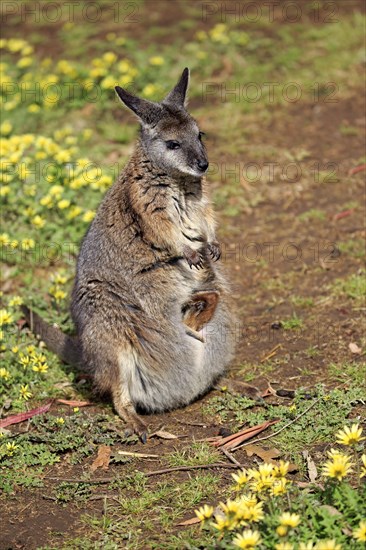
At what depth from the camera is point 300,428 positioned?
16.5ft

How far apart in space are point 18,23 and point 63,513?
8.91 meters

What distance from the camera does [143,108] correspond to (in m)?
5.61

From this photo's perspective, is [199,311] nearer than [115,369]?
No

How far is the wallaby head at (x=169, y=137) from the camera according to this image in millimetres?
5488

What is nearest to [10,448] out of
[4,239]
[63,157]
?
[4,239]

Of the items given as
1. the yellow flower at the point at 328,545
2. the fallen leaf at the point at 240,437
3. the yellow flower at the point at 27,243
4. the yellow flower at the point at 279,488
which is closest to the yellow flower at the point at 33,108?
the yellow flower at the point at 27,243

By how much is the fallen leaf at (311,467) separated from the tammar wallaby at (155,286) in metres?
1.02

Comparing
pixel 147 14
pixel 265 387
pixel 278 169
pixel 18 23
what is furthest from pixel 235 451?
pixel 18 23

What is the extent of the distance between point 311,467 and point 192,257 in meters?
1.57

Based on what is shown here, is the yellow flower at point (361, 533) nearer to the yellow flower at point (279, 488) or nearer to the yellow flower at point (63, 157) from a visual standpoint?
the yellow flower at point (279, 488)

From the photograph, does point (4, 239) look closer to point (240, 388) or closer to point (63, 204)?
point (63, 204)

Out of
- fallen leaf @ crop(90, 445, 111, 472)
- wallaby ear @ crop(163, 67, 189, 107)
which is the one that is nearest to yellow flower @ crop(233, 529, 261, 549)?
fallen leaf @ crop(90, 445, 111, 472)

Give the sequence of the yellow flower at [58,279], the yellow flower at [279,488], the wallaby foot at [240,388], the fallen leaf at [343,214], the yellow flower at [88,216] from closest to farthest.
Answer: the yellow flower at [279,488] < the wallaby foot at [240,388] < the yellow flower at [58,279] < the yellow flower at [88,216] < the fallen leaf at [343,214]

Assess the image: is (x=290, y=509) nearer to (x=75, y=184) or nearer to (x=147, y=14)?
(x=75, y=184)
